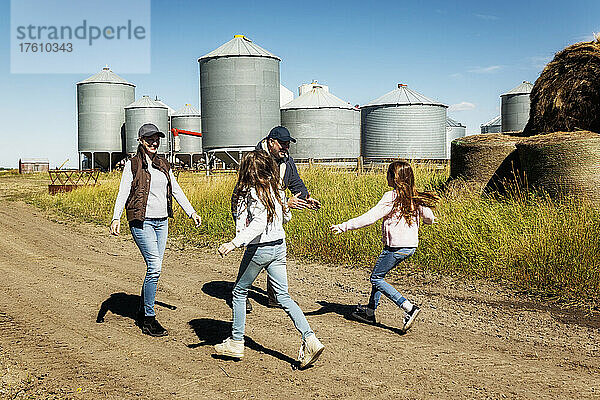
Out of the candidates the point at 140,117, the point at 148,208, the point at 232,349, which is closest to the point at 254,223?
the point at 232,349

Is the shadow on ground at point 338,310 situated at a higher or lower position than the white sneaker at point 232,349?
lower

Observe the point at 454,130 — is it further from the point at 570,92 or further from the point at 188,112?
the point at 570,92

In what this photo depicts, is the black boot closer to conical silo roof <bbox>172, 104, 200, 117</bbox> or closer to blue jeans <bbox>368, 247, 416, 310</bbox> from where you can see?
blue jeans <bbox>368, 247, 416, 310</bbox>

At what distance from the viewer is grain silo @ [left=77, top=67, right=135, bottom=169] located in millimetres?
37125

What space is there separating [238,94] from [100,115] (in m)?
15.9

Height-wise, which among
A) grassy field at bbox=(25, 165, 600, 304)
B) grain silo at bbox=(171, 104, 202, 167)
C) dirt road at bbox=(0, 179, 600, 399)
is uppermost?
grain silo at bbox=(171, 104, 202, 167)

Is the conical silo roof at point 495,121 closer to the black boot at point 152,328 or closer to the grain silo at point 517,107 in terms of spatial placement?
the grain silo at point 517,107

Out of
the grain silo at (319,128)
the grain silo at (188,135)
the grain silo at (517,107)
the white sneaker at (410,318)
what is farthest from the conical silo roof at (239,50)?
the white sneaker at (410,318)

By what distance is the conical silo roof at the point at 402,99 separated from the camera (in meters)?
28.2

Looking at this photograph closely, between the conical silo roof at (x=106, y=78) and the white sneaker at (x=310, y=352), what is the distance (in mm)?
36323

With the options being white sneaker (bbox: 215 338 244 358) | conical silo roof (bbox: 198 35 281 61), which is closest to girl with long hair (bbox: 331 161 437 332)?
white sneaker (bbox: 215 338 244 358)

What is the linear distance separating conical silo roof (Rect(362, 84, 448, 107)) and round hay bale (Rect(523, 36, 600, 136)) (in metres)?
18.2

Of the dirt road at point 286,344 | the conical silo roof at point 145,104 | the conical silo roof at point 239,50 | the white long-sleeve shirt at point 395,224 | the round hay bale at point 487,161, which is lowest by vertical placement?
the dirt road at point 286,344

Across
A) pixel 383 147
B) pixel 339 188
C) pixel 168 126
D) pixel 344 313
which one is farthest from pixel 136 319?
pixel 168 126
